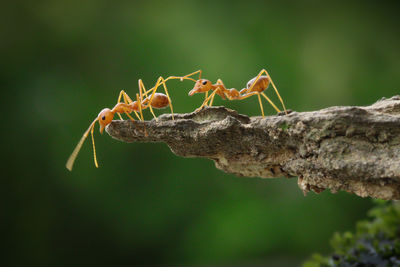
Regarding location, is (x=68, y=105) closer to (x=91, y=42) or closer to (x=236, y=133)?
(x=91, y=42)

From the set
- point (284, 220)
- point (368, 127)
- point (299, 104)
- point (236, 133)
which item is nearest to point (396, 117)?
point (368, 127)

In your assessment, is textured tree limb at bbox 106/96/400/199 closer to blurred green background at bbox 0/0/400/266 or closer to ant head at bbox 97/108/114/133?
ant head at bbox 97/108/114/133

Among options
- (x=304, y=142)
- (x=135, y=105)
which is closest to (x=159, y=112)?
(x=135, y=105)

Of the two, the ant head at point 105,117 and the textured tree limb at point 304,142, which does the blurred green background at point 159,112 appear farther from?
the textured tree limb at point 304,142

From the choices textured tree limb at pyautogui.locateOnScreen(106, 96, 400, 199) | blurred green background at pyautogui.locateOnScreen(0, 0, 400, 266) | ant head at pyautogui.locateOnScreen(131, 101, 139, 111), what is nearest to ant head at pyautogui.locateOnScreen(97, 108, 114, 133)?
textured tree limb at pyautogui.locateOnScreen(106, 96, 400, 199)

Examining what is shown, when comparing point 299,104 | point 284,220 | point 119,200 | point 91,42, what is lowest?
point 284,220

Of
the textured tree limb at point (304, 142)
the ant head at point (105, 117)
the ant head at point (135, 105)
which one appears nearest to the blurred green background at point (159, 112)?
the ant head at point (135, 105)
